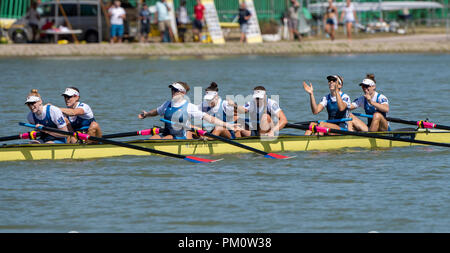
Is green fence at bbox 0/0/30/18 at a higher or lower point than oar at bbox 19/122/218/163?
higher

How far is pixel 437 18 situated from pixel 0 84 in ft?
92.4

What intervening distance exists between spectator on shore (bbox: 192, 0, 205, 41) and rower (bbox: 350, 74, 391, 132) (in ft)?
67.1

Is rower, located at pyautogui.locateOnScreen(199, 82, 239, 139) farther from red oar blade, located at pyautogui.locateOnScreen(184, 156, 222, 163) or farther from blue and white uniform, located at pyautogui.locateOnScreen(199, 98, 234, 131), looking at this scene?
red oar blade, located at pyautogui.locateOnScreen(184, 156, 222, 163)

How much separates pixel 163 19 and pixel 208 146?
69.9ft

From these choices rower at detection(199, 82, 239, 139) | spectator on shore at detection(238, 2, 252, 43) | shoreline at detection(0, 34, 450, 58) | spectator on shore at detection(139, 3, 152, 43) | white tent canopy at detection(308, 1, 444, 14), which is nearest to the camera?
rower at detection(199, 82, 239, 139)

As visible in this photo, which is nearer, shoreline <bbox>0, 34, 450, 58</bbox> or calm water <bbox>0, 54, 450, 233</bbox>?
calm water <bbox>0, 54, 450, 233</bbox>

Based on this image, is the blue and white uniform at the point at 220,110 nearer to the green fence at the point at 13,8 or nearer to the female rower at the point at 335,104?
the female rower at the point at 335,104

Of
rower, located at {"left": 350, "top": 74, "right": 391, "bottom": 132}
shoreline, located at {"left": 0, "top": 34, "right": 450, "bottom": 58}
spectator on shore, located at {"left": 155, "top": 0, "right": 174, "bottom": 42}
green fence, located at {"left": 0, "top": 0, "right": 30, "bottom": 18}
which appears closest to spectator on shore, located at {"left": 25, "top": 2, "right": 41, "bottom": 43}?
shoreline, located at {"left": 0, "top": 34, "right": 450, "bottom": 58}

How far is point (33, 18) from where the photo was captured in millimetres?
36719

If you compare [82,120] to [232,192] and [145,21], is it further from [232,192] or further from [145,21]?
[145,21]

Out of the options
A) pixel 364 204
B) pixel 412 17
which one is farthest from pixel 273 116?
pixel 412 17

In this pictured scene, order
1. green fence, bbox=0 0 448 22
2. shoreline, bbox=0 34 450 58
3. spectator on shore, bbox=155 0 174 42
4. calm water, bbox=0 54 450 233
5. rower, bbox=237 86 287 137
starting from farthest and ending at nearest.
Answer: green fence, bbox=0 0 448 22
spectator on shore, bbox=155 0 174 42
shoreline, bbox=0 34 450 58
rower, bbox=237 86 287 137
calm water, bbox=0 54 450 233

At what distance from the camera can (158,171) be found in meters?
15.4

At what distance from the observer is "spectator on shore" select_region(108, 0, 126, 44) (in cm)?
3541
